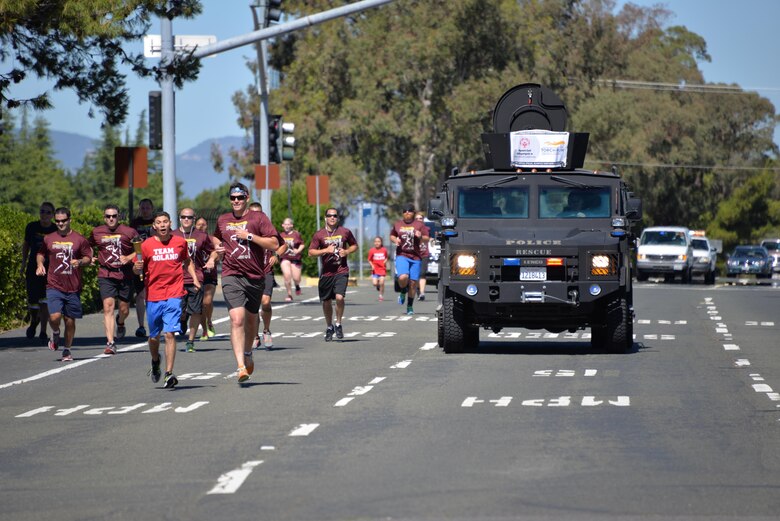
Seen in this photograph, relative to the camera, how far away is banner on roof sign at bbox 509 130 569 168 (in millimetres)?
20438

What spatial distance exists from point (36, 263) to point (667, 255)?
35.7 metres

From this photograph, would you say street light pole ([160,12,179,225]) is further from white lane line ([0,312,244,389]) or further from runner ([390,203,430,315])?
white lane line ([0,312,244,389])

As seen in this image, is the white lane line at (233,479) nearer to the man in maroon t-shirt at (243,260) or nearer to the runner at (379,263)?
the man in maroon t-shirt at (243,260)

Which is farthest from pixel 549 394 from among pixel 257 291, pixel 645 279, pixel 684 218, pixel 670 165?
pixel 684 218

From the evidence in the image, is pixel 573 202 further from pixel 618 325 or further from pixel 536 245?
pixel 618 325

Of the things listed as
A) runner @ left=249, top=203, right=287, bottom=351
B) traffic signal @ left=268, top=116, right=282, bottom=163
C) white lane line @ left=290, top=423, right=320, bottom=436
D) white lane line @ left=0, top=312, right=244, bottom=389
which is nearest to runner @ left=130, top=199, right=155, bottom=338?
white lane line @ left=0, top=312, right=244, bottom=389

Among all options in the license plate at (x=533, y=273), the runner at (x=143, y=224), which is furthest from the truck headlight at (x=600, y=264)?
the runner at (x=143, y=224)

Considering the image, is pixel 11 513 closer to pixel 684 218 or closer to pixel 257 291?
pixel 257 291

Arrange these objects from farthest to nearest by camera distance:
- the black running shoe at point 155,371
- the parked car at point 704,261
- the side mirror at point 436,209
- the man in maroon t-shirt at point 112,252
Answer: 1. the parked car at point 704,261
2. the man in maroon t-shirt at point 112,252
3. the side mirror at point 436,209
4. the black running shoe at point 155,371

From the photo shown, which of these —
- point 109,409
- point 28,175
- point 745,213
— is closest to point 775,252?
point 745,213

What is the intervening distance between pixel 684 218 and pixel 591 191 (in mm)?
66236

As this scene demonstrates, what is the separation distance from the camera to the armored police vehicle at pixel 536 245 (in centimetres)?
1900

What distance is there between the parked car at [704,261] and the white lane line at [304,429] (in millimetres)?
44672

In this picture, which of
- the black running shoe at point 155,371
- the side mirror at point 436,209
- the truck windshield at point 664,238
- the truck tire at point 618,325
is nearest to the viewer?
the black running shoe at point 155,371
